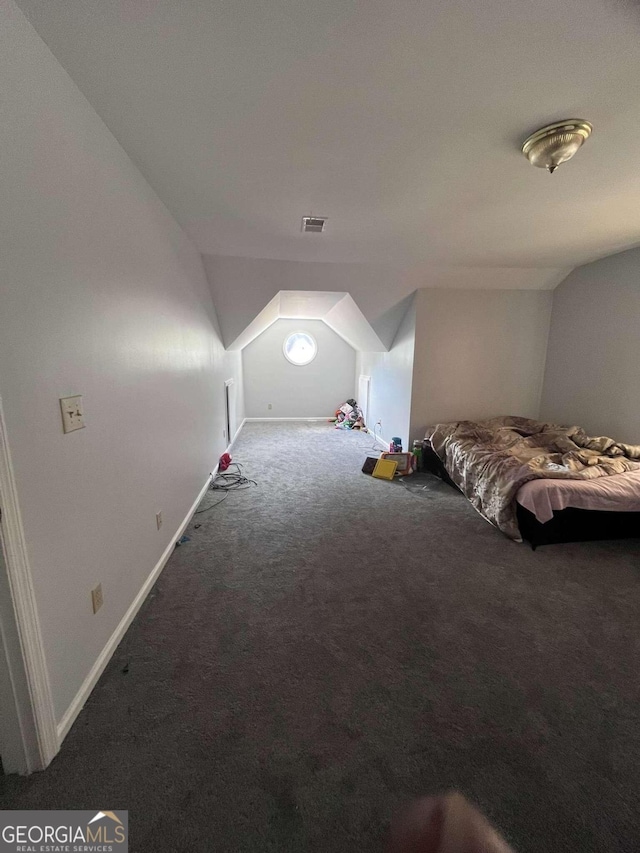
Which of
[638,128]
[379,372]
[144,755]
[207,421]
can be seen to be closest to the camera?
Answer: [144,755]

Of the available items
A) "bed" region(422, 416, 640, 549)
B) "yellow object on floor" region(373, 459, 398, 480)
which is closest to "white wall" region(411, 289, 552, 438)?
"yellow object on floor" region(373, 459, 398, 480)

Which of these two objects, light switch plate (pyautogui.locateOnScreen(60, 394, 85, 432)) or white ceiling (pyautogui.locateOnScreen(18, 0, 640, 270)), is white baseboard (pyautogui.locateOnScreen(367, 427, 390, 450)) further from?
light switch plate (pyautogui.locateOnScreen(60, 394, 85, 432))

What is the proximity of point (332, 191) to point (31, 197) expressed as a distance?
1486mm

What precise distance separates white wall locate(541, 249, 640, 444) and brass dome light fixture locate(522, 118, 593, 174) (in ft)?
7.50

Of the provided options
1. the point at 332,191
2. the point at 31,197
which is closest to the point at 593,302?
the point at 332,191

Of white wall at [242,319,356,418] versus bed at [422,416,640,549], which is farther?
white wall at [242,319,356,418]

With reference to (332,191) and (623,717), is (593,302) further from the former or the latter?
(623,717)

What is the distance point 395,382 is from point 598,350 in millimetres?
2150

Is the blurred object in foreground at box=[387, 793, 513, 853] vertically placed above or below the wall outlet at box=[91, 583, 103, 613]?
below

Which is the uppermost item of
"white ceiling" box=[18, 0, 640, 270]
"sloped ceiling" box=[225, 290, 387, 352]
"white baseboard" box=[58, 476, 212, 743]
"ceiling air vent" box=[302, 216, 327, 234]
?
"ceiling air vent" box=[302, 216, 327, 234]

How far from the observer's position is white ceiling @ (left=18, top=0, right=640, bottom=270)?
0.96m

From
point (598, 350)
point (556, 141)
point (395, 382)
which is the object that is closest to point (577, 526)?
point (598, 350)

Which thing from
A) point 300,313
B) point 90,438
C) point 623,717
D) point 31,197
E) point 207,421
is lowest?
point 623,717

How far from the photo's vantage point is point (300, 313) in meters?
5.64
